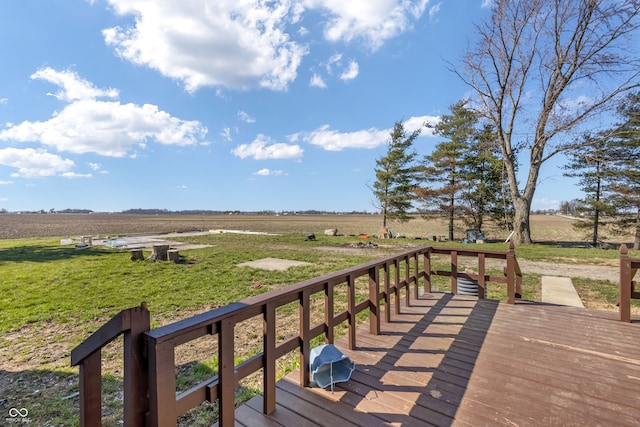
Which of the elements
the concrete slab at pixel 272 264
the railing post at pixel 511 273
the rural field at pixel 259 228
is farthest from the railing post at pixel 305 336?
the rural field at pixel 259 228

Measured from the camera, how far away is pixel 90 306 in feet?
17.9

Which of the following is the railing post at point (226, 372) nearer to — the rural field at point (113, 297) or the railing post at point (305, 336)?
the railing post at point (305, 336)

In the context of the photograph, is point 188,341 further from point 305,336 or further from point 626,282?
point 626,282

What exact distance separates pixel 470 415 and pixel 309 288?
1.35 metres

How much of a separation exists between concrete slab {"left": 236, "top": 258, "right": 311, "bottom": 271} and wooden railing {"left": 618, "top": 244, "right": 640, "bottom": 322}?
6790mm

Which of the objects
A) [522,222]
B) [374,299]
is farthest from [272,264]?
[522,222]

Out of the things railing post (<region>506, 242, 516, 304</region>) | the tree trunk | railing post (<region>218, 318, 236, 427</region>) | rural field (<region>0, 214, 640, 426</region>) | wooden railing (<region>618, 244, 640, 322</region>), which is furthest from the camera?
the tree trunk

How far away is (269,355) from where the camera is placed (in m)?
1.99

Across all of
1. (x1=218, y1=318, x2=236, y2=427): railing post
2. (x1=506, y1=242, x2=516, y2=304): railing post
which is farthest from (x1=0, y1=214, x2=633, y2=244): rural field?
(x1=218, y1=318, x2=236, y2=427): railing post

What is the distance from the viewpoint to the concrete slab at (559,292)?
5.50m

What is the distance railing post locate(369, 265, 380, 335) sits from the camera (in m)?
3.27

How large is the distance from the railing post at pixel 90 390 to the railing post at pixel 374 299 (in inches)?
95.9

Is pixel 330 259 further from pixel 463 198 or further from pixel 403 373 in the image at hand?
pixel 463 198

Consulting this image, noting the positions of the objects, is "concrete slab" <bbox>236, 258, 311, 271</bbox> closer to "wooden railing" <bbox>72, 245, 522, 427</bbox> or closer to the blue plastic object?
the blue plastic object
